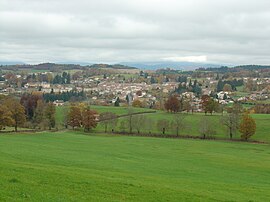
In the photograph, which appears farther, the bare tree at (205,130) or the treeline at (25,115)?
the bare tree at (205,130)

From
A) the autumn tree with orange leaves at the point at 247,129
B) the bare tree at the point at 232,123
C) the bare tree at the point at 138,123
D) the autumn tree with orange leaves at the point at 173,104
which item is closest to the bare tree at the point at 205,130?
the bare tree at the point at 232,123

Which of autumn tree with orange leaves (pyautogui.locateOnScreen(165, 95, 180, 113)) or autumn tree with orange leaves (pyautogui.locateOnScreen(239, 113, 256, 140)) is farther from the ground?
autumn tree with orange leaves (pyautogui.locateOnScreen(165, 95, 180, 113))

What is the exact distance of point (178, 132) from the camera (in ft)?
315

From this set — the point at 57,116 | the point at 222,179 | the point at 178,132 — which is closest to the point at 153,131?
the point at 178,132

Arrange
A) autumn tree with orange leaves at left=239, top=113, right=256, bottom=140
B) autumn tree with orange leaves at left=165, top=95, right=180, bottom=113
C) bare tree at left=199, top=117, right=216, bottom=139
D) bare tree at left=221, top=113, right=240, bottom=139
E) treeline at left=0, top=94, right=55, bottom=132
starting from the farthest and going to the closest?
autumn tree with orange leaves at left=165, top=95, right=180, bottom=113, bare tree at left=221, top=113, right=240, bottom=139, bare tree at left=199, top=117, right=216, bottom=139, treeline at left=0, top=94, right=55, bottom=132, autumn tree with orange leaves at left=239, top=113, right=256, bottom=140

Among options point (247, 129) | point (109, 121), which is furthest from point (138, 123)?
point (247, 129)

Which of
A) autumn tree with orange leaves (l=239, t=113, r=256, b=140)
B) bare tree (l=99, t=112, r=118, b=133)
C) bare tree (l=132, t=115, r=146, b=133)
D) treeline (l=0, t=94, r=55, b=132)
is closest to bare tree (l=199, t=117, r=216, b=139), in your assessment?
autumn tree with orange leaves (l=239, t=113, r=256, b=140)

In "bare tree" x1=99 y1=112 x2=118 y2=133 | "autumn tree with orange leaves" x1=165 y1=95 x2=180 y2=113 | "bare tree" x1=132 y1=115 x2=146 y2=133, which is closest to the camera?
"bare tree" x1=132 y1=115 x2=146 y2=133

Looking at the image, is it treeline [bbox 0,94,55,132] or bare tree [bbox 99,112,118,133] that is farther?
bare tree [bbox 99,112,118,133]

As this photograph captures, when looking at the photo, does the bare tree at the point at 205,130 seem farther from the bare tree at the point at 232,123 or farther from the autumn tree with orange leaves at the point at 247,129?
the autumn tree with orange leaves at the point at 247,129

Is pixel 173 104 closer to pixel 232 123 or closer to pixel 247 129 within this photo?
pixel 232 123

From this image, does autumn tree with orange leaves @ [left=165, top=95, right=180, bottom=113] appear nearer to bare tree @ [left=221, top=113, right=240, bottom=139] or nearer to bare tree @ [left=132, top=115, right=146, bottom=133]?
bare tree @ [left=132, top=115, right=146, bottom=133]

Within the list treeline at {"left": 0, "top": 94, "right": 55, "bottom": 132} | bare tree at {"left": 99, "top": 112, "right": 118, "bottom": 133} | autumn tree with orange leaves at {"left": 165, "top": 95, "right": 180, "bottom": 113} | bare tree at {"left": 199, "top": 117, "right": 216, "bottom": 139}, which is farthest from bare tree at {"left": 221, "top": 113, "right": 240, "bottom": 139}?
treeline at {"left": 0, "top": 94, "right": 55, "bottom": 132}

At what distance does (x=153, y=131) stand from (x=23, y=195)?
82939 millimetres
